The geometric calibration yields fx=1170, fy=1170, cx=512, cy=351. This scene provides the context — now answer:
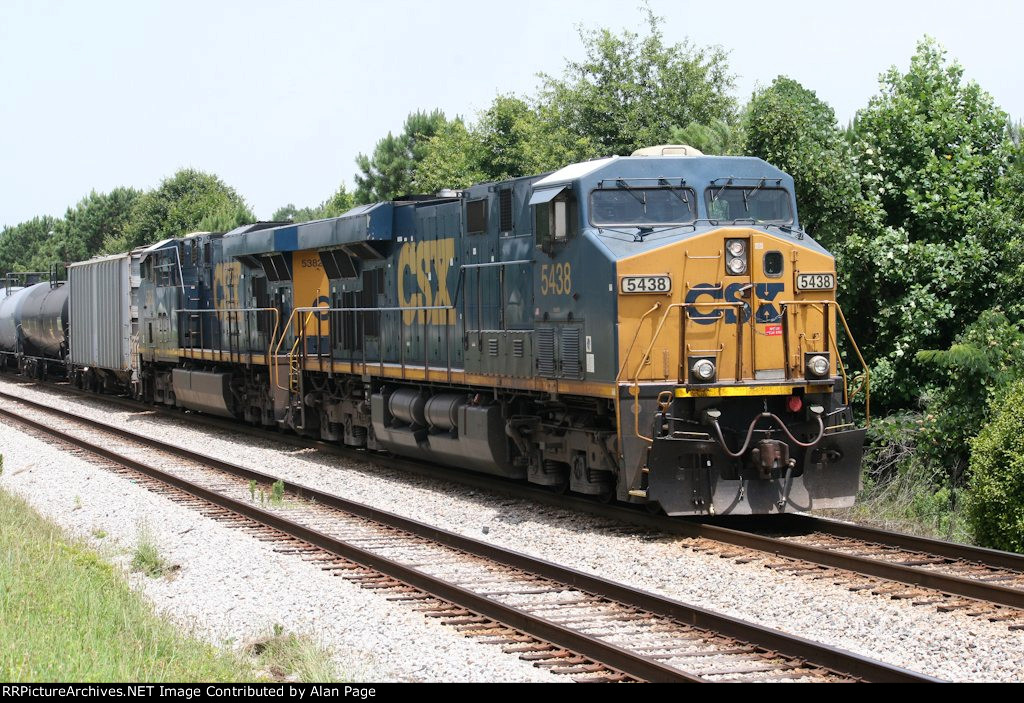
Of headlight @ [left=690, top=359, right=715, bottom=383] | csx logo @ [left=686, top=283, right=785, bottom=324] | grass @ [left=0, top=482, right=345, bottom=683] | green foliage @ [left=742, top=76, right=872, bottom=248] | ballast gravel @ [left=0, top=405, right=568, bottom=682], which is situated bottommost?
ballast gravel @ [left=0, top=405, right=568, bottom=682]

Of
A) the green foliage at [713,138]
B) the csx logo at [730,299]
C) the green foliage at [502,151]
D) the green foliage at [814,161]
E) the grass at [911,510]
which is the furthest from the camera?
the green foliage at [502,151]

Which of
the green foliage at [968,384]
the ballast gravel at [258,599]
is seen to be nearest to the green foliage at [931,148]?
the green foliage at [968,384]

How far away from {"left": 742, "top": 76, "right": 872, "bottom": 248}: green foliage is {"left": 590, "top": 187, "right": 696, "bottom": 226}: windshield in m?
5.60

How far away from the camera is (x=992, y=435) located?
10883 mm

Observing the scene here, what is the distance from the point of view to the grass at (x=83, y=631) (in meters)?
6.34

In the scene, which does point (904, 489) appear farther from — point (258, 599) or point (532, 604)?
point (258, 599)

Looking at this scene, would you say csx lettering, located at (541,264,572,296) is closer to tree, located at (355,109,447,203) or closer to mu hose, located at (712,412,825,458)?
mu hose, located at (712,412,825,458)

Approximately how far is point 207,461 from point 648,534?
8.56m

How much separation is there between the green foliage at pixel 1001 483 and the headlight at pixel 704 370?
8.46ft

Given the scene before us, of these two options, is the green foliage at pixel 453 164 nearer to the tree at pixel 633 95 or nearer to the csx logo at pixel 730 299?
the tree at pixel 633 95

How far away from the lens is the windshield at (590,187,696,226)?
38.5ft

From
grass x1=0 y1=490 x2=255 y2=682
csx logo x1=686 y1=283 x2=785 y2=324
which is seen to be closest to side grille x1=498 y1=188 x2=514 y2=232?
csx logo x1=686 y1=283 x2=785 y2=324

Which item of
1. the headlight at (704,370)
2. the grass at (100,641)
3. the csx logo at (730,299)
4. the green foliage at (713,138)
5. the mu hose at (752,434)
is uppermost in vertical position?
the green foliage at (713,138)
